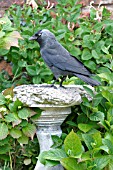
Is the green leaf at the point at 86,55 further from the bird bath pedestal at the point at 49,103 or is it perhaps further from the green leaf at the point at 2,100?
the green leaf at the point at 2,100

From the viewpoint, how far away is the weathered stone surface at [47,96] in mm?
2945

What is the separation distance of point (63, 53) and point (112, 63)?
64 centimetres

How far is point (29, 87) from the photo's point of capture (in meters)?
3.08

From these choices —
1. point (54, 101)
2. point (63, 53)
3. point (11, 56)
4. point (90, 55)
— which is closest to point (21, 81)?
point (11, 56)

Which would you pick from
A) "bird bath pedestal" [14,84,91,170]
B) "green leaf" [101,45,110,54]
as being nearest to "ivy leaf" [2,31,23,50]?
"bird bath pedestal" [14,84,91,170]

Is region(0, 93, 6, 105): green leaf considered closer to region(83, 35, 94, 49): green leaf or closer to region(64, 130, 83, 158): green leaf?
region(64, 130, 83, 158): green leaf

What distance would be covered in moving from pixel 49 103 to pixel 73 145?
0.37 m

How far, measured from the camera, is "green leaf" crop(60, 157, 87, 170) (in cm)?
273

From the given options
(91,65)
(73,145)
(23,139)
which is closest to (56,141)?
(23,139)

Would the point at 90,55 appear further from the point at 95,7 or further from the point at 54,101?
the point at 54,101

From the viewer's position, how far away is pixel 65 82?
3.64m

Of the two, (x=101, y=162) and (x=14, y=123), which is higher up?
(x=14, y=123)

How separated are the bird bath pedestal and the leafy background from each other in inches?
2.5

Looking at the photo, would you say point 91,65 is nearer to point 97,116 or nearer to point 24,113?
point 97,116
